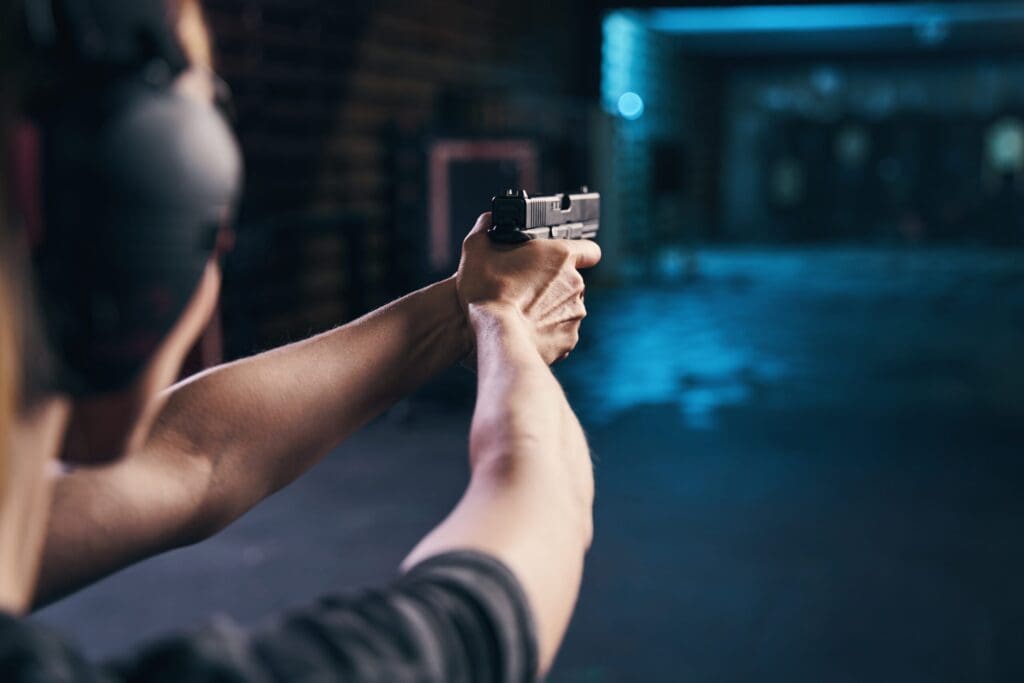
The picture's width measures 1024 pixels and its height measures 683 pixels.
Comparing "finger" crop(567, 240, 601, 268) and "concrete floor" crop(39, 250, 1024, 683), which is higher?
"finger" crop(567, 240, 601, 268)

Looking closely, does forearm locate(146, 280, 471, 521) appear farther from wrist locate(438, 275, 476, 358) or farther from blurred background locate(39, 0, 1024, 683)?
blurred background locate(39, 0, 1024, 683)

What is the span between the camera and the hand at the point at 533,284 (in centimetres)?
132

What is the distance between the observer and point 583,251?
1429mm

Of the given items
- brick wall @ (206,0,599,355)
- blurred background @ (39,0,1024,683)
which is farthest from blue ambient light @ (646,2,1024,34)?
brick wall @ (206,0,599,355)

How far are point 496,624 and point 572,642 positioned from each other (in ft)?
7.24

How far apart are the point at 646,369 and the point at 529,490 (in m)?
6.26

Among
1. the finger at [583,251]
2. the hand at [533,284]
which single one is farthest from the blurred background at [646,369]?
the finger at [583,251]

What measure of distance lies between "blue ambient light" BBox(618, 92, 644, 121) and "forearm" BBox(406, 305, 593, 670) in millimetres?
13679

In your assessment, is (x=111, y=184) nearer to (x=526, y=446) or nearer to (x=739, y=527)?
(x=526, y=446)

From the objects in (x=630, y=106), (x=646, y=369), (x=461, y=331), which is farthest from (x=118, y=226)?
(x=630, y=106)

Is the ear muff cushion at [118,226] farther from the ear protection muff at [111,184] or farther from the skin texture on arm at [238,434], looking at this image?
the skin texture on arm at [238,434]

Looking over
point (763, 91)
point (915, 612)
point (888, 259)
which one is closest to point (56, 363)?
point (915, 612)

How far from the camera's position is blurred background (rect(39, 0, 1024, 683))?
314 cm

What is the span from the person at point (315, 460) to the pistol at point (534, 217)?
0.09 ft
